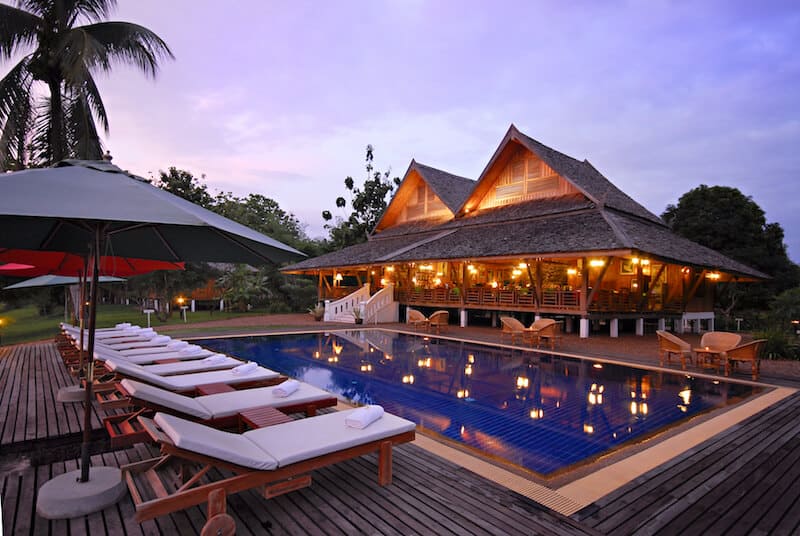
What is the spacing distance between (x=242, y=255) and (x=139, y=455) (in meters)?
2.18

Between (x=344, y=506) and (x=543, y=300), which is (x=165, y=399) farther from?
(x=543, y=300)

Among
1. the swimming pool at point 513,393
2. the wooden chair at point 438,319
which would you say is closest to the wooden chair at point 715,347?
the swimming pool at point 513,393

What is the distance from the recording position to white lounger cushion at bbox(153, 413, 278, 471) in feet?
8.51

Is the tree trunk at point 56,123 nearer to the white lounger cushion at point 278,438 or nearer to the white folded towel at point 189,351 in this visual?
the white folded towel at point 189,351

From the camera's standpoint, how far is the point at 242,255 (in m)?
4.70

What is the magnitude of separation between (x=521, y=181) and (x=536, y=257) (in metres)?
7.54

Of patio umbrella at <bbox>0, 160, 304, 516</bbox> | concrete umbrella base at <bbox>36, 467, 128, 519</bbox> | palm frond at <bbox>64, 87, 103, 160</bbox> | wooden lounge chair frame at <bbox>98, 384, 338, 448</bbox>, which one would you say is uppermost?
palm frond at <bbox>64, 87, 103, 160</bbox>

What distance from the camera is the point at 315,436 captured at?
337 centimetres

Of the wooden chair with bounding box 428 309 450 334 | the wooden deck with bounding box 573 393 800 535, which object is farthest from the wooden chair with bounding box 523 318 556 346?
the wooden deck with bounding box 573 393 800 535

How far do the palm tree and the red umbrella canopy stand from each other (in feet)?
12.3

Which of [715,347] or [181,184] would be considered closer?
[715,347]

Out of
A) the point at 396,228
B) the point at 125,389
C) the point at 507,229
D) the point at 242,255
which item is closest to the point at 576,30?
the point at 507,229

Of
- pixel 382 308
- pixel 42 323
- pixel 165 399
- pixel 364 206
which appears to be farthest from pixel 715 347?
pixel 42 323

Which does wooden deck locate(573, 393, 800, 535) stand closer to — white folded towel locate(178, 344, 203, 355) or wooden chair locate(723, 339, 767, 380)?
wooden chair locate(723, 339, 767, 380)
